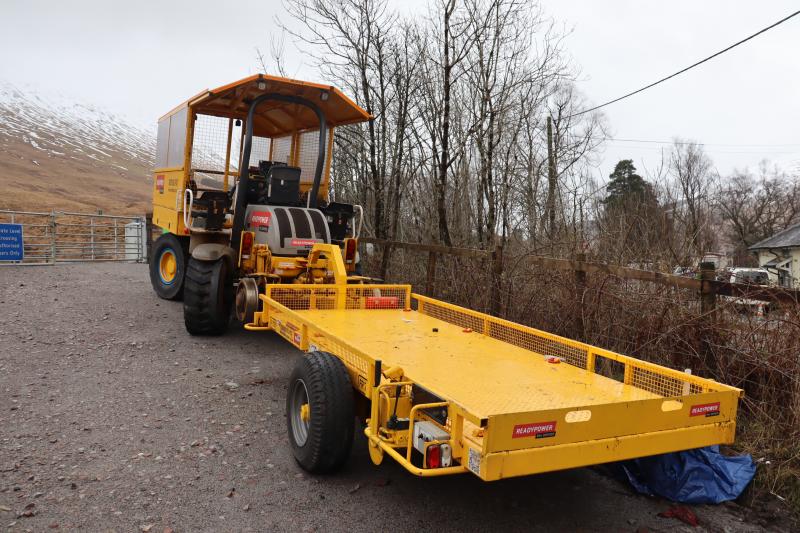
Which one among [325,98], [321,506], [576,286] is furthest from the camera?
[325,98]

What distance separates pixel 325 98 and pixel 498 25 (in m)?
4.77

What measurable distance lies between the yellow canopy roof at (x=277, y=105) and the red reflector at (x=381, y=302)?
2875mm

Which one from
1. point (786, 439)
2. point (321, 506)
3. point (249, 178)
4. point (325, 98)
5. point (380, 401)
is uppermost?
point (325, 98)

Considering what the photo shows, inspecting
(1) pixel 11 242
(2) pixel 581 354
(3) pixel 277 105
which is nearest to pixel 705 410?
(2) pixel 581 354

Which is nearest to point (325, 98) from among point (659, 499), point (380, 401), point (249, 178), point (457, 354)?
point (249, 178)

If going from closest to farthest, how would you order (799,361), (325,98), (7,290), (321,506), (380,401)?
(380,401)
(321,506)
(799,361)
(325,98)
(7,290)

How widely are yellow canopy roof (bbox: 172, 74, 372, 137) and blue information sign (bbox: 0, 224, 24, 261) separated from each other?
9.50 m

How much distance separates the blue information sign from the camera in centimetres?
1523

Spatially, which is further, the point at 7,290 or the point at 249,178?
the point at 7,290

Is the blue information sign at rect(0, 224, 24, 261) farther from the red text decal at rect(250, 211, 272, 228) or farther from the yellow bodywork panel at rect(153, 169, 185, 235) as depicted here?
the red text decal at rect(250, 211, 272, 228)

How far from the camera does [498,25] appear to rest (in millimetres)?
11047

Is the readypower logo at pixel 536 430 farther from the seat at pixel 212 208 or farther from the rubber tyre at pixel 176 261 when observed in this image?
the rubber tyre at pixel 176 261

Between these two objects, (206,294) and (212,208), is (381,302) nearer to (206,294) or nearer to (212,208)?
(206,294)

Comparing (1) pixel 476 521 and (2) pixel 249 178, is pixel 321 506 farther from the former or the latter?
(2) pixel 249 178
